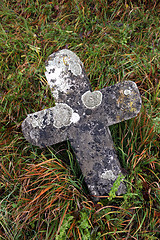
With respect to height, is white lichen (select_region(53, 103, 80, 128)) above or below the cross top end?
below

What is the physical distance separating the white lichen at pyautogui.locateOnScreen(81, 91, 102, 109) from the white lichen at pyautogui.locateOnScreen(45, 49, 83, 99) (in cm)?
21

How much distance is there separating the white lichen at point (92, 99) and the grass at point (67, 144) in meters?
0.47

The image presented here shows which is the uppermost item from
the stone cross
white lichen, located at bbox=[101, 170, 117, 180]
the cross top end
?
the cross top end

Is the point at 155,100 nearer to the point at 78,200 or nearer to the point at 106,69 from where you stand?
the point at 106,69

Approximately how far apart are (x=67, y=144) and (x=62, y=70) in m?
0.92

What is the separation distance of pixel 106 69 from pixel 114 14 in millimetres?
1142

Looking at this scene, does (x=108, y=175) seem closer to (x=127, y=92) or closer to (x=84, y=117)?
(x=84, y=117)

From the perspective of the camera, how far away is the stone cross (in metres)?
2.02

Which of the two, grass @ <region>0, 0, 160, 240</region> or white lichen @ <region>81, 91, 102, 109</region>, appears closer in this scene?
grass @ <region>0, 0, 160, 240</region>

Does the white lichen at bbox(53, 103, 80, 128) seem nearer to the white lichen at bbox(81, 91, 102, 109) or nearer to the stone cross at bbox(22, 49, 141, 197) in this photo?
the stone cross at bbox(22, 49, 141, 197)

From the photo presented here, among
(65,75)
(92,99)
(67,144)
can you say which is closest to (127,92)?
(92,99)

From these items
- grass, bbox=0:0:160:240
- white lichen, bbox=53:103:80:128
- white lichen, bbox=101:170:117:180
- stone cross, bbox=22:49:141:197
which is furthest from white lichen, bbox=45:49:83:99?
white lichen, bbox=101:170:117:180

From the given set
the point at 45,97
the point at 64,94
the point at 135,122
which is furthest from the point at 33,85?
the point at 135,122

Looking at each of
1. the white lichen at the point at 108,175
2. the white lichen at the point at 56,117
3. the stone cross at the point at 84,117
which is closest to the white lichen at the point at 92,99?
the stone cross at the point at 84,117
